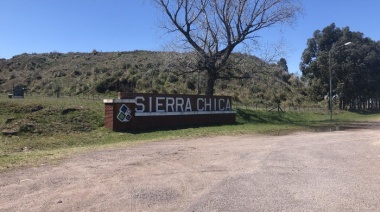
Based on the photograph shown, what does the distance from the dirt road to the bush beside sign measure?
29.9 feet

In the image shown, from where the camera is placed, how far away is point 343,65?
174ft

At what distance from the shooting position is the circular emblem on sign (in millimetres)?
20469

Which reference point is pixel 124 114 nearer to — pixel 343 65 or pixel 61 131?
pixel 61 131

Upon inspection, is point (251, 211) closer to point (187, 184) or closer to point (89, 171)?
point (187, 184)

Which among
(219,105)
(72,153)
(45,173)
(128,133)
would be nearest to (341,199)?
(45,173)

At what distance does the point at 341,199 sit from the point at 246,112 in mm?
27849

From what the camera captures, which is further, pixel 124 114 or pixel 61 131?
pixel 124 114

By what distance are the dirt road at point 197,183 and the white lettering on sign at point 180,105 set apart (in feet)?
34.7

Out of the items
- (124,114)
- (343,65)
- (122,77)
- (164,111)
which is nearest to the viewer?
(124,114)

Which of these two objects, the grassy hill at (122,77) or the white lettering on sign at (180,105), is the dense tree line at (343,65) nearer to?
the grassy hill at (122,77)

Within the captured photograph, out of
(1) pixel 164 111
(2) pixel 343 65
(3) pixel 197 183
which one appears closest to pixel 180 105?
(1) pixel 164 111

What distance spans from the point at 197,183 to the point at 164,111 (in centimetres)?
1592

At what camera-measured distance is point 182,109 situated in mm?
24781

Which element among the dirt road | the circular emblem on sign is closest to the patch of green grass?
the circular emblem on sign
